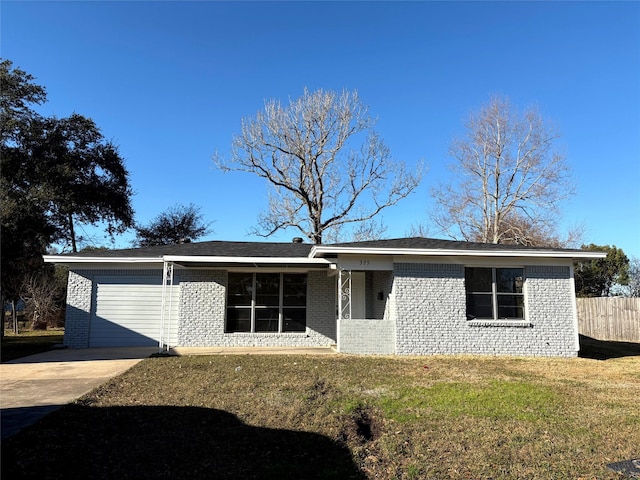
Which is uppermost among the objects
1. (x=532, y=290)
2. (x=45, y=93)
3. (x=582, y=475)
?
(x=45, y=93)

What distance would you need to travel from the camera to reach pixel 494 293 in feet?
40.3

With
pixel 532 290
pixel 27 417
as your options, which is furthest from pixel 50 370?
pixel 532 290

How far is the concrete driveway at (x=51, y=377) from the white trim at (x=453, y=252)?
538 centimetres

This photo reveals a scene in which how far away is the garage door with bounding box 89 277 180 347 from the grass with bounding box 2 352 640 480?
5.30 m

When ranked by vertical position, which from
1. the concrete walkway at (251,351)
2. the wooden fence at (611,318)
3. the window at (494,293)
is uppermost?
the window at (494,293)

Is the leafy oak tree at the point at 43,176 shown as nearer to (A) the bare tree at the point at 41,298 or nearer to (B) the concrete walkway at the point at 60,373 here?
(A) the bare tree at the point at 41,298

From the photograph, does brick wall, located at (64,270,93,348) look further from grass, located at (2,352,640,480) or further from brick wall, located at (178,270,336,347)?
grass, located at (2,352,640,480)

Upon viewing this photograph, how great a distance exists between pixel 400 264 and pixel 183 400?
707cm

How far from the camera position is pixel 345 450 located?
4.65 meters

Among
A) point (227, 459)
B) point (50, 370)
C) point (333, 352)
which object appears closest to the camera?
point (227, 459)

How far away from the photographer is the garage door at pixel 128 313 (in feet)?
45.0

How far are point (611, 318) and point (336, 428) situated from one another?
59.9 feet

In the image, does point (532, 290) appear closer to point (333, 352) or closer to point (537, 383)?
point (537, 383)

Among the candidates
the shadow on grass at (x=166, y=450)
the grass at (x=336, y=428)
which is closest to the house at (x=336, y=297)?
the grass at (x=336, y=428)
